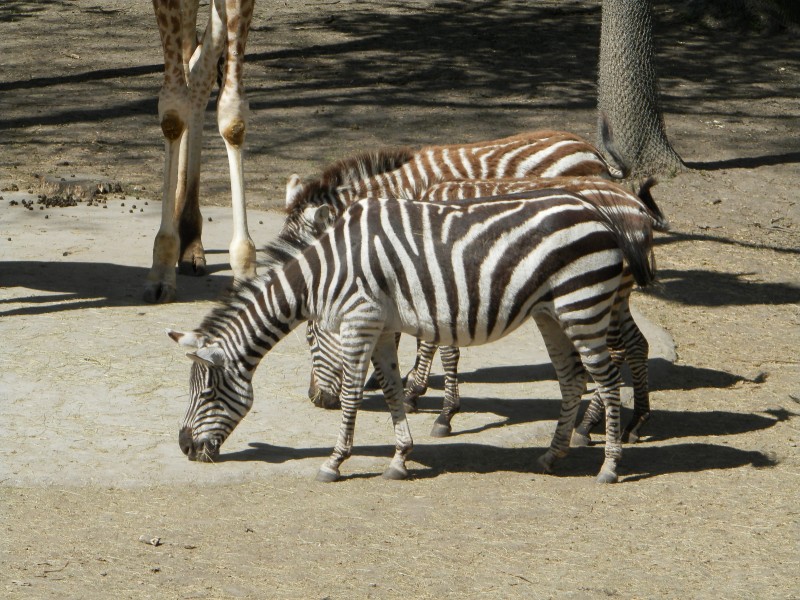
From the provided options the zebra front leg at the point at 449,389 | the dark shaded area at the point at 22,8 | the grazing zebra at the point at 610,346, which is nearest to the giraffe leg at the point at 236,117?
the grazing zebra at the point at 610,346

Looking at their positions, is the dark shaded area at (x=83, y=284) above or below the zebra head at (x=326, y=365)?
below

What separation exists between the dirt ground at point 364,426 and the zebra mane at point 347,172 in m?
1.16

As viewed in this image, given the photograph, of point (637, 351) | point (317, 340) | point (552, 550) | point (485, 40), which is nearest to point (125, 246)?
point (317, 340)

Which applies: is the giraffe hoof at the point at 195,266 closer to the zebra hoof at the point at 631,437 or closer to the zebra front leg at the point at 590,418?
the zebra front leg at the point at 590,418

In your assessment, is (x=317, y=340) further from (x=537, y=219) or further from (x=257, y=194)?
(x=257, y=194)

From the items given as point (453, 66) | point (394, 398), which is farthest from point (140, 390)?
point (453, 66)

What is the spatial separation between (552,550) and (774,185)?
850cm

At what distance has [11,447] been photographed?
5820mm

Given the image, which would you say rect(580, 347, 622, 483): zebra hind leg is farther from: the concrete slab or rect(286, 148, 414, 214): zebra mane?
rect(286, 148, 414, 214): zebra mane

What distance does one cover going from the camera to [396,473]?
5.64m

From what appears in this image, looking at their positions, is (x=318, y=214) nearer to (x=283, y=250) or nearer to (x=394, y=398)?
(x=283, y=250)

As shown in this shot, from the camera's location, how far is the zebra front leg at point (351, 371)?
542 cm

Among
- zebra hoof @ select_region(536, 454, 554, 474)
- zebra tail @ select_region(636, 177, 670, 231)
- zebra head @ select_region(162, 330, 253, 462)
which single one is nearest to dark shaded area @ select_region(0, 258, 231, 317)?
zebra head @ select_region(162, 330, 253, 462)

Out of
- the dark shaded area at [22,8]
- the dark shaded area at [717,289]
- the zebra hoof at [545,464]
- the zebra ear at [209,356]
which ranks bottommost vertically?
the dark shaded area at [717,289]
